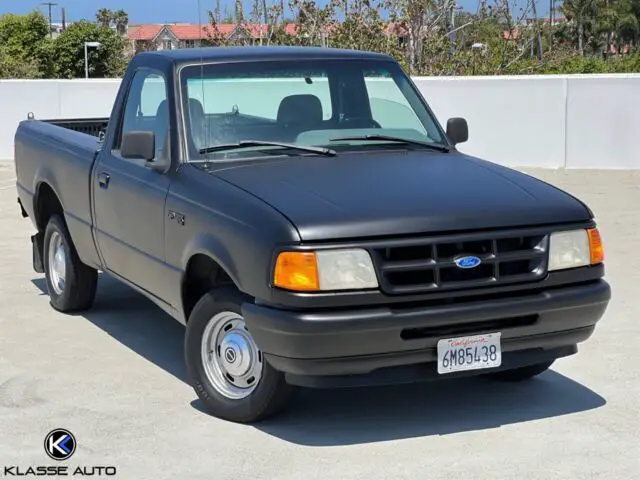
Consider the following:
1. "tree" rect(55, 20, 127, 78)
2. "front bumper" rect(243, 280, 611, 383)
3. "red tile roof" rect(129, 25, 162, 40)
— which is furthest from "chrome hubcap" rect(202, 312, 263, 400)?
"tree" rect(55, 20, 127, 78)

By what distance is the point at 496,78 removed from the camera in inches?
683

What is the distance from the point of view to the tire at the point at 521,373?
6402 mm

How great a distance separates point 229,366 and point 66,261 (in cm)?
269

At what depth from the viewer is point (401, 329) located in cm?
524

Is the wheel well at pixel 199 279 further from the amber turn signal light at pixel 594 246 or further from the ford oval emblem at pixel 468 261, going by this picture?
the amber turn signal light at pixel 594 246

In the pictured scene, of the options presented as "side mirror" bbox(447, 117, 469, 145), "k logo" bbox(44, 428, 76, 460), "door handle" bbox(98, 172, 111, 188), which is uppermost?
"side mirror" bbox(447, 117, 469, 145)

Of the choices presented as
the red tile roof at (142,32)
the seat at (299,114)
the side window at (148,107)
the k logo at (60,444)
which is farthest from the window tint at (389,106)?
the red tile roof at (142,32)

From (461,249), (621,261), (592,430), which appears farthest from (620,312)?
(461,249)

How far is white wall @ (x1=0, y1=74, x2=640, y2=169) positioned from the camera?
16.8m

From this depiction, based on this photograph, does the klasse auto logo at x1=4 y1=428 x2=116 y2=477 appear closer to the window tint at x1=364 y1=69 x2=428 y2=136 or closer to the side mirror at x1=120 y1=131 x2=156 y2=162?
the side mirror at x1=120 y1=131 x2=156 y2=162

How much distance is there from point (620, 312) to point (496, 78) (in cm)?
955

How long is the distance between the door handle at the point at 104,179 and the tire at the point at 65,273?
968mm

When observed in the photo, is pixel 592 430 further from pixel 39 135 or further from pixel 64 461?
pixel 39 135

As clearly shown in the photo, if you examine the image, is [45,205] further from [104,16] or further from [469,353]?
[104,16]
